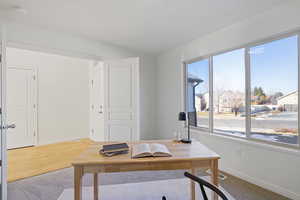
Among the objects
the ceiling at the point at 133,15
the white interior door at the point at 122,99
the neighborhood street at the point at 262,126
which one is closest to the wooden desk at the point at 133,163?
the neighborhood street at the point at 262,126

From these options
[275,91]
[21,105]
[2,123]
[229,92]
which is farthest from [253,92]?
[21,105]

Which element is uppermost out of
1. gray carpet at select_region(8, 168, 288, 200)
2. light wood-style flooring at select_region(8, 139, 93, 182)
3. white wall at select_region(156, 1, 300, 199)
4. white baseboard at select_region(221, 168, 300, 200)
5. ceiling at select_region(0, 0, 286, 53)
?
ceiling at select_region(0, 0, 286, 53)

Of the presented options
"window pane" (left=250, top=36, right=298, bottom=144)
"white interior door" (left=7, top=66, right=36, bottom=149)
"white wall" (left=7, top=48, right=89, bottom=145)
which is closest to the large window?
"window pane" (left=250, top=36, right=298, bottom=144)

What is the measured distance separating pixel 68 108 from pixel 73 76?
0.98 metres

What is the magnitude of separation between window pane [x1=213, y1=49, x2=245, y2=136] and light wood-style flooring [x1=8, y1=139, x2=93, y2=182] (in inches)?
114

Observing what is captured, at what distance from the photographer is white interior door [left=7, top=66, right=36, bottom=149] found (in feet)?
14.1

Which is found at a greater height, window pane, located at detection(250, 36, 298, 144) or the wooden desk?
window pane, located at detection(250, 36, 298, 144)

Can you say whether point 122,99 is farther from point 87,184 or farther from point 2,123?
point 2,123

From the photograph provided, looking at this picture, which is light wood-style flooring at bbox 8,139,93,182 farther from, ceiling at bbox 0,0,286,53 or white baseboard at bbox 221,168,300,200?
white baseboard at bbox 221,168,300,200

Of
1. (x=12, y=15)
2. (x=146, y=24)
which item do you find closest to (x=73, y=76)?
(x=12, y=15)

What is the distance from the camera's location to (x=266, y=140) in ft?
7.79

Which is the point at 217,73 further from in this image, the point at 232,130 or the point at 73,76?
the point at 73,76

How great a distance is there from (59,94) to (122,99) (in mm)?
2606

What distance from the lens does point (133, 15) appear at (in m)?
2.42
